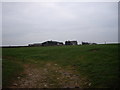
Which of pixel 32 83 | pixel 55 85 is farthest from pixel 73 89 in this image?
pixel 32 83

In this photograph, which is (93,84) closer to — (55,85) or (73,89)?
(73,89)

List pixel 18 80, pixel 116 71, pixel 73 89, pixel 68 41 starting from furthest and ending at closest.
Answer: pixel 68 41
pixel 116 71
pixel 18 80
pixel 73 89

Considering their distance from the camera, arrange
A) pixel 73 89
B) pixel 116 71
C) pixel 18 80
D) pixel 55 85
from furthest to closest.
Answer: pixel 116 71 < pixel 18 80 < pixel 55 85 < pixel 73 89

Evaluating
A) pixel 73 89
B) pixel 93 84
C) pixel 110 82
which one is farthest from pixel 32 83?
pixel 110 82

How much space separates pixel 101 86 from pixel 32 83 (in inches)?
183

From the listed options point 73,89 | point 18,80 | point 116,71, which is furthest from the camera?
point 116,71

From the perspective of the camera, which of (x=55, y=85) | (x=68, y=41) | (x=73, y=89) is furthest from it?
(x=68, y=41)

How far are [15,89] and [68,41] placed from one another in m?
67.1

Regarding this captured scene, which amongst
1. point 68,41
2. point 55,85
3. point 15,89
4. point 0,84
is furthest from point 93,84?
point 68,41

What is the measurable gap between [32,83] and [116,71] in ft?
21.8

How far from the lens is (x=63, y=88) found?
29.7 ft

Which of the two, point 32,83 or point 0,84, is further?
point 32,83

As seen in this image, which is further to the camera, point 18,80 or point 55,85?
point 18,80

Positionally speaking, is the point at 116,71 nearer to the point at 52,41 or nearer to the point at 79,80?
the point at 79,80
